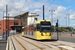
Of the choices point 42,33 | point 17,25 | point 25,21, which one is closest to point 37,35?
point 42,33

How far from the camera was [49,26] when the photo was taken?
21562 mm

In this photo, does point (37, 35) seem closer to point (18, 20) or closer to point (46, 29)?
point (46, 29)

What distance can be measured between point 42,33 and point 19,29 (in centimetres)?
7602

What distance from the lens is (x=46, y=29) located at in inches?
838

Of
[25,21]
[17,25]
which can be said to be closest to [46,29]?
[17,25]

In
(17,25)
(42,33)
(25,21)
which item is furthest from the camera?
(25,21)

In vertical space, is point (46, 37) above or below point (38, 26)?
below

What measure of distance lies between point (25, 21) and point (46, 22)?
8013cm

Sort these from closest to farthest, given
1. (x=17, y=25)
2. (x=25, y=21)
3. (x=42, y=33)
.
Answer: (x=42, y=33), (x=17, y=25), (x=25, y=21)

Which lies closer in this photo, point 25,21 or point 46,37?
point 46,37

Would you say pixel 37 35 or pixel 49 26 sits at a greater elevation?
pixel 49 26

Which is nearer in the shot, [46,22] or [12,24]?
[46,22]

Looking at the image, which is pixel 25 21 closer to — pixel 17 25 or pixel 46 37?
pixel 17 25

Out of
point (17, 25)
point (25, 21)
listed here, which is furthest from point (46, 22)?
point (25, 21)
